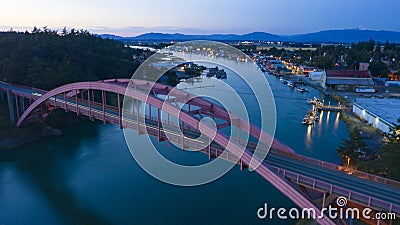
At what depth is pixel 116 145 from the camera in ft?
57.1

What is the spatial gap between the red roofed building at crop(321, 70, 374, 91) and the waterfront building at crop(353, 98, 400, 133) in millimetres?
10606

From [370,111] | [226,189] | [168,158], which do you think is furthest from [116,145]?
[370,111]

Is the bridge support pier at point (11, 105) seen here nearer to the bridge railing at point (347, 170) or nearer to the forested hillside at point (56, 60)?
the forested hillside at point (56, 60)

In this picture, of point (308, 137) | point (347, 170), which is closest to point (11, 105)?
point (308, 137)

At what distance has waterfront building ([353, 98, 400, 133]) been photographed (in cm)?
1844

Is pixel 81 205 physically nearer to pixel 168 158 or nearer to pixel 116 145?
pixel 168 158

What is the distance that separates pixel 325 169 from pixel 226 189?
4550 mm

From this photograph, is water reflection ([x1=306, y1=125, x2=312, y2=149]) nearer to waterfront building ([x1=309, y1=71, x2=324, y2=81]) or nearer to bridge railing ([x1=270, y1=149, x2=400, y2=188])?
bridge railing ([x1=270, y1=149, x2=400, y2=188])

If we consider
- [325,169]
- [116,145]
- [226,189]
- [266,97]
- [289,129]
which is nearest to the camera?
[325,169]

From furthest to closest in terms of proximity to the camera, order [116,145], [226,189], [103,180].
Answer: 1. [116,145]
2. [103,180]
3. [226,189]

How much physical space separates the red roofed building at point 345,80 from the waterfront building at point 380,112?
34.8ft

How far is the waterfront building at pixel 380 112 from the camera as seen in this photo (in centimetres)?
1844

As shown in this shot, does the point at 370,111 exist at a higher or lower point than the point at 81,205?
higher

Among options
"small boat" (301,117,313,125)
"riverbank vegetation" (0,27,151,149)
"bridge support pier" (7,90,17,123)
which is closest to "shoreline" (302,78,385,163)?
"small boat" (301,117,313,125)
